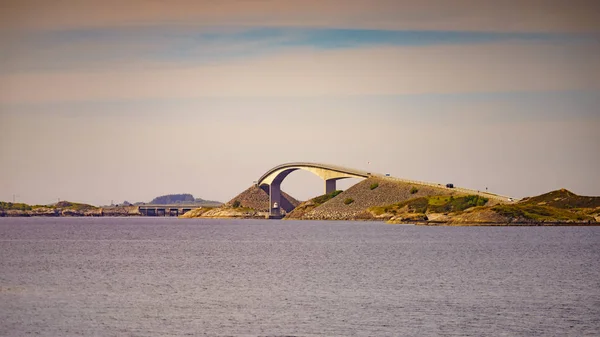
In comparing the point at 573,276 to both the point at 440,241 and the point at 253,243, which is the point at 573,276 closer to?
the point at 440,241

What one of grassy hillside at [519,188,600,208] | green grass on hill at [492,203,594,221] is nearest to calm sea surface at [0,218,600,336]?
green grass on hill at [492,203,594,221]

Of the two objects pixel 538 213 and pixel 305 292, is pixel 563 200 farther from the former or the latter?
pixel 305 292

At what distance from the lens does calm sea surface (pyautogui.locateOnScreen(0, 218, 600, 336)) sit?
46431mm

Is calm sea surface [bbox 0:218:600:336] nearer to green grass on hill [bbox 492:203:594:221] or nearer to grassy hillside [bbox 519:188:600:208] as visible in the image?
green grass on hill [bbox 492:203:594:221]

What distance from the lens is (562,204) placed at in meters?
184

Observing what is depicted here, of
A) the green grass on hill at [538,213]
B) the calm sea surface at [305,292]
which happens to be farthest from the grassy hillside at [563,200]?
the calm sea surface at [305,292]

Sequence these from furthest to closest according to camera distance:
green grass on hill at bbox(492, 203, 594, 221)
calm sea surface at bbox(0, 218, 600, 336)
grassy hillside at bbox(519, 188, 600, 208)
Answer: grassy hillside at bbox(519, 188, 600, 208)
green grass on hill at bbox(492, 203, 594, 221)
calm sea surface at bbox(0, 218, 600, 336)

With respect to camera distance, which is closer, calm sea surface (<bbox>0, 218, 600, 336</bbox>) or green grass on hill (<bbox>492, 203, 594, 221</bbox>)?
calm sea surface (<bbox>0, 218, 600, 336</bbox>)

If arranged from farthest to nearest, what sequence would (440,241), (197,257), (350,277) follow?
(440,241), (197,257), (350,277)

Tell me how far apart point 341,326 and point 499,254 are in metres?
52.6

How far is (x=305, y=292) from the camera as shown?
6022cm

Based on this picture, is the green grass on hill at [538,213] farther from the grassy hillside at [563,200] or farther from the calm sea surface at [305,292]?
the calm sea surface at [305,292]

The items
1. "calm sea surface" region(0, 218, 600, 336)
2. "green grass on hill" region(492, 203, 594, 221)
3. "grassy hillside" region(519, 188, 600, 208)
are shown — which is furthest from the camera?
"grassy hillside" region(519, 188, 600, 208)

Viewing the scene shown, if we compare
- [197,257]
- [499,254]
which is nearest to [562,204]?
[499,254]
